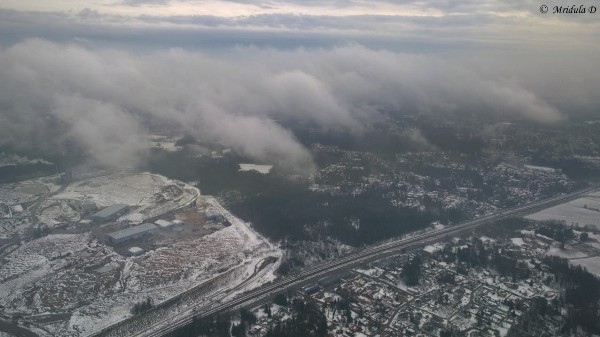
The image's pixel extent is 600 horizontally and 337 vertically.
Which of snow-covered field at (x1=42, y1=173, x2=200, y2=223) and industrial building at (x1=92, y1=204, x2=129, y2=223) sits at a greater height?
industrial building at (x1=92, y1=204, x2=129, y2=223)

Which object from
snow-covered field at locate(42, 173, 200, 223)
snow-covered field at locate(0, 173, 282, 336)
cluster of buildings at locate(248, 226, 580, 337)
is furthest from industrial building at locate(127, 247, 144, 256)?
cluster of buildings at locate(248, 226, 580, 337)

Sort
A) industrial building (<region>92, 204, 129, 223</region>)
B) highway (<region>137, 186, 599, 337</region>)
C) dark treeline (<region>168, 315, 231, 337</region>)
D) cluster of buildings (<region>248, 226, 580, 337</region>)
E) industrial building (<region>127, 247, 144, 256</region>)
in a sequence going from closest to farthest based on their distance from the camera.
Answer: dark treeline (<region>168, 315, 231, 337</region>) < cluster of buildings (<region>248, 226, 580, 337</region>) < highway (<region>137, 186, 599, 337</region>) < industrial building (<region>127, 247, 144, 256</region>) < industrial building (<region>92, 204, 129, 223</region>)

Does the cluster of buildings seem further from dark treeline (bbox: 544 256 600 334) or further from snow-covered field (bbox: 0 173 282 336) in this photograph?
snow-covered field (bbox: 0 173 282 336)

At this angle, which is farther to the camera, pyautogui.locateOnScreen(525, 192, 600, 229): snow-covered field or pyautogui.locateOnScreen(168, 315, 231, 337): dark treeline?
pyautogui.locateOnScreen(525, 192, 600, 229): snow-covered field

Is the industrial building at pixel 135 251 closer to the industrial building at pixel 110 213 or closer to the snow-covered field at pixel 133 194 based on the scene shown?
the snow-covered field at pixel 133 194

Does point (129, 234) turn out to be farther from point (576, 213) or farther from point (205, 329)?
point (576, 213)

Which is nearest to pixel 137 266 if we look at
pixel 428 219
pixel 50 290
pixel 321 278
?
pixel 50 290

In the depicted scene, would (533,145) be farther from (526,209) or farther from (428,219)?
(428,219)
